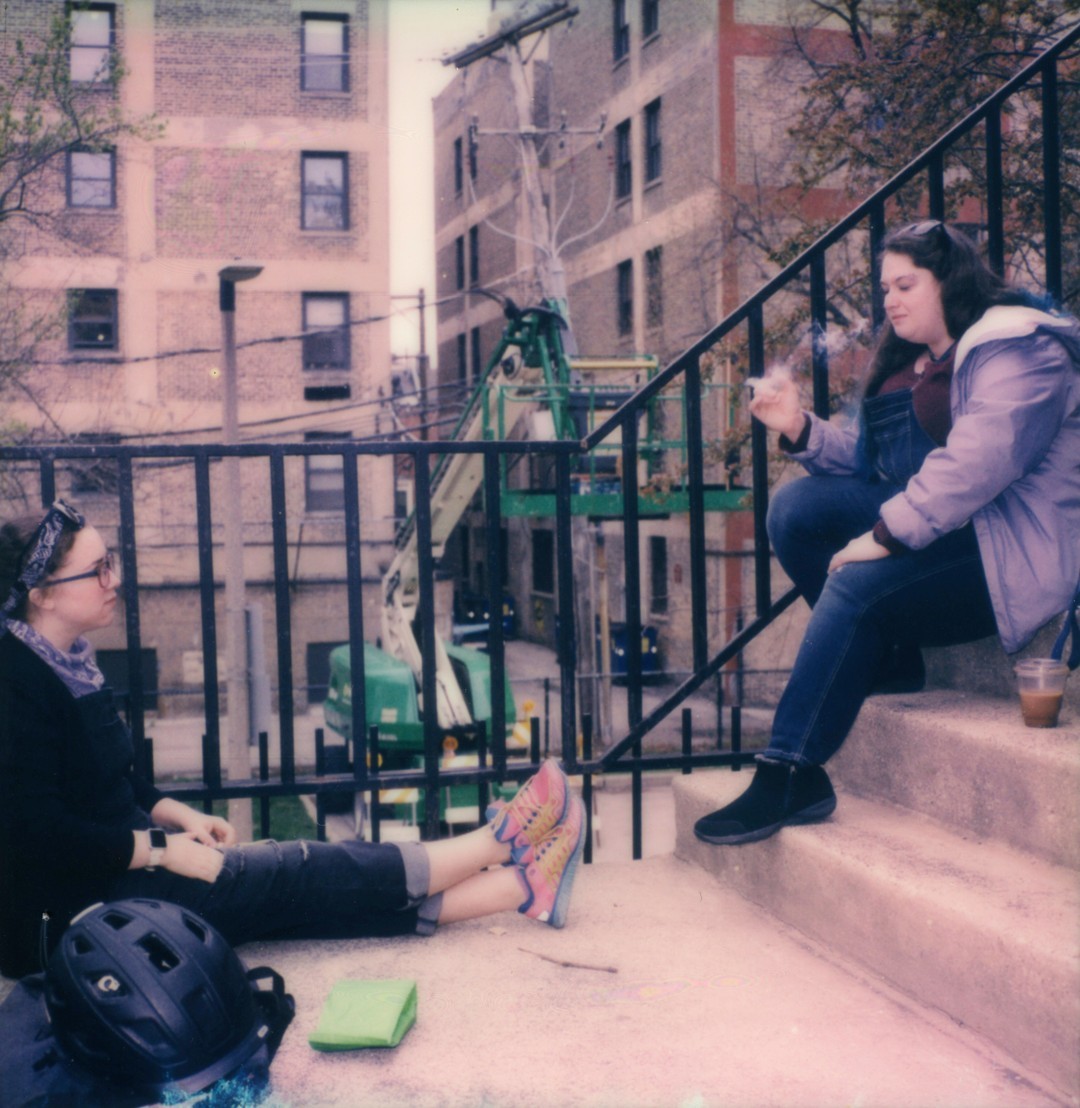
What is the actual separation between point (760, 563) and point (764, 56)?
18.2m

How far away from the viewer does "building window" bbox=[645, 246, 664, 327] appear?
74.2ft

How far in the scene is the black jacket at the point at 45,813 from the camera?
105 inches

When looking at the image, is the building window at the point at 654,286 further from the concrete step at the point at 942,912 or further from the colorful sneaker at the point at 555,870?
the colorful sneaker at the point at 555,870

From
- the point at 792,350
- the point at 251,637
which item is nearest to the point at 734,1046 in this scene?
the point at 251,637

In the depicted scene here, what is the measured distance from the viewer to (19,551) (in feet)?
9.41

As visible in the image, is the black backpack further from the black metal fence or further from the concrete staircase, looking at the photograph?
the concrete staircase

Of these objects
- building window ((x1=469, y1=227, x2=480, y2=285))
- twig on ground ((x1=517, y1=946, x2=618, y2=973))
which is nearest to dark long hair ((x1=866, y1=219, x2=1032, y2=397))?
twig on ground ((x1=517, y1=946, x2=618, y2=973))

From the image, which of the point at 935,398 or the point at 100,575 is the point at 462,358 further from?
the point at 100,575

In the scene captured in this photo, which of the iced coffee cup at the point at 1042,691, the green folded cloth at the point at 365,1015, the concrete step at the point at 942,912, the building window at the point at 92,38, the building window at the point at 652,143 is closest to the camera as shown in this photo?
the concrete step at the point at 942,912

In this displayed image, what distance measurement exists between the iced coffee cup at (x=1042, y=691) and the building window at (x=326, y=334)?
21.2 metres

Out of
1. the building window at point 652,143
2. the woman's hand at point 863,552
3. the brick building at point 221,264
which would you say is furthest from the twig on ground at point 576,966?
A: the building window at point 652,143

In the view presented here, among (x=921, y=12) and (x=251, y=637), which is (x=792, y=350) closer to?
(x=921, y=12)

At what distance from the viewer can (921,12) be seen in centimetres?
1312

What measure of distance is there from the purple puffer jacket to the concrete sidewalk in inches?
39.1
